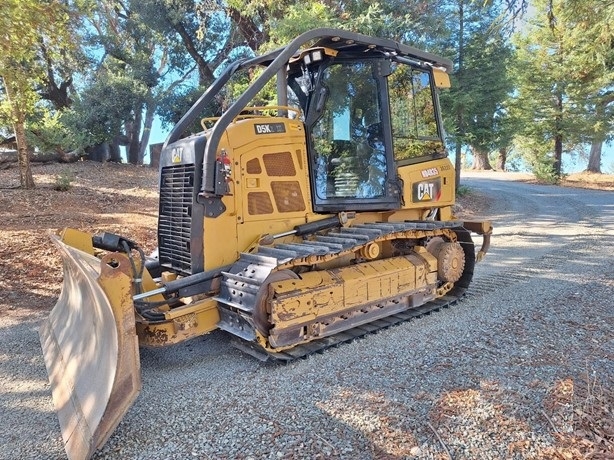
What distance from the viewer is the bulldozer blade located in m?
2.71

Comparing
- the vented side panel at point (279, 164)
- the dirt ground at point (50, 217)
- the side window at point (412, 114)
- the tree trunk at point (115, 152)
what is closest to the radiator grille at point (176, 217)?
the vented side panel at point (279, 164)

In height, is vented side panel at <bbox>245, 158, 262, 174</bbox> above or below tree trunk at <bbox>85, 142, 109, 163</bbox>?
below

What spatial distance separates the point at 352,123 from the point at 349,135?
0.14 metres

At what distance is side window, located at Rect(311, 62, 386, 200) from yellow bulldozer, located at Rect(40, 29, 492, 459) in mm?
12

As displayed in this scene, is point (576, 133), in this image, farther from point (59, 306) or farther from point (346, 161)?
point (59, 306)

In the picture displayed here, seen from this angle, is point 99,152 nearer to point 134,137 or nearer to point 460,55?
point 134,137

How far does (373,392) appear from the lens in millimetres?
3346

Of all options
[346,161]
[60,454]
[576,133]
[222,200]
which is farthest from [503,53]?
[60,454]

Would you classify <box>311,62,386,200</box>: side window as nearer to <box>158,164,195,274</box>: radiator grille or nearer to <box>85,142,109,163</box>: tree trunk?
<box>158,164,195,274</box>: radiator grille

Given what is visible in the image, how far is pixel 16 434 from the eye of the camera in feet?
9.73

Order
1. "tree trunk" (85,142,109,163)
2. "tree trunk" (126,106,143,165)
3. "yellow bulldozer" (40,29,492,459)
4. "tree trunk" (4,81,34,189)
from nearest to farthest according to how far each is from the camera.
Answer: "yellow bulldozer" (40,29,492,459), "tree trunk" (4,81,34,189), "tree trunk" (85,142,109,163), "tree trunk" (126,106,143,165)

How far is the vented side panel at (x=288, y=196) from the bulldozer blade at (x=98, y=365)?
1744 millimetres

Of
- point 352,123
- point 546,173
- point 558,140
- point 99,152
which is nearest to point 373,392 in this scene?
point 352,123

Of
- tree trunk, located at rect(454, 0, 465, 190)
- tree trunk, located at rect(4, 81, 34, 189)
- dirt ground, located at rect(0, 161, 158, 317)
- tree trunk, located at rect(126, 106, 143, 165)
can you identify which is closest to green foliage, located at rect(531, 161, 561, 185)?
tree trunk, located at rect(454, 0, 465, 190)
